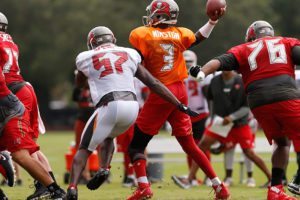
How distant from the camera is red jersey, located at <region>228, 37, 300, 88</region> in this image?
9.27m

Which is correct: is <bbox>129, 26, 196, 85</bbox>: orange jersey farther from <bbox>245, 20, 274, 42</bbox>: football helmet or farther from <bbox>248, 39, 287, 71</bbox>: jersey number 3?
<bbox>248, 39, 287, 71</bbox>: jersey number 3

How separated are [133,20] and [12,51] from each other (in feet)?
153

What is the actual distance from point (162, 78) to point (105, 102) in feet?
3.74

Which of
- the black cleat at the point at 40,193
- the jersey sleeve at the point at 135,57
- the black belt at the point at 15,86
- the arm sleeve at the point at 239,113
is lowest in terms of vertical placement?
the arm sleeve at the point at 239,113

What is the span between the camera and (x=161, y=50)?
380 inches

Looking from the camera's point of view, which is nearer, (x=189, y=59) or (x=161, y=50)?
(x=161, y=50)

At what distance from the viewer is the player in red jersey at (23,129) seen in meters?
9.15

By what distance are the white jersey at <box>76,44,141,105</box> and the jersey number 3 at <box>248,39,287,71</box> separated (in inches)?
52.6

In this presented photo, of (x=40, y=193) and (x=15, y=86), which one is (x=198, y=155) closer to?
(x=40, y=193)

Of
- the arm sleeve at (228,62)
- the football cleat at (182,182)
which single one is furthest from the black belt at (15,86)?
the football cleat at (182,182)

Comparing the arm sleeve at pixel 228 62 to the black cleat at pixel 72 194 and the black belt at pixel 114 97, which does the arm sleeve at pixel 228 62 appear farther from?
the black cleat at pixel 72 194

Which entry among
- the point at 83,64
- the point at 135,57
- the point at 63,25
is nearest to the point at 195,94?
the point at 135,57

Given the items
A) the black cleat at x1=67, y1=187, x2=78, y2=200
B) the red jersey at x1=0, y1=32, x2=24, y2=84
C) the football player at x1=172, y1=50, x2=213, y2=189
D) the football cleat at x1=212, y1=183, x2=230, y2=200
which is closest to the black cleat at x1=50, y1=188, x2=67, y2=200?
the black cleat at x1=67, y1=187, x2=78, y2=200

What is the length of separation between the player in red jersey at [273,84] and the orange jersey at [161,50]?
55 centimetres
